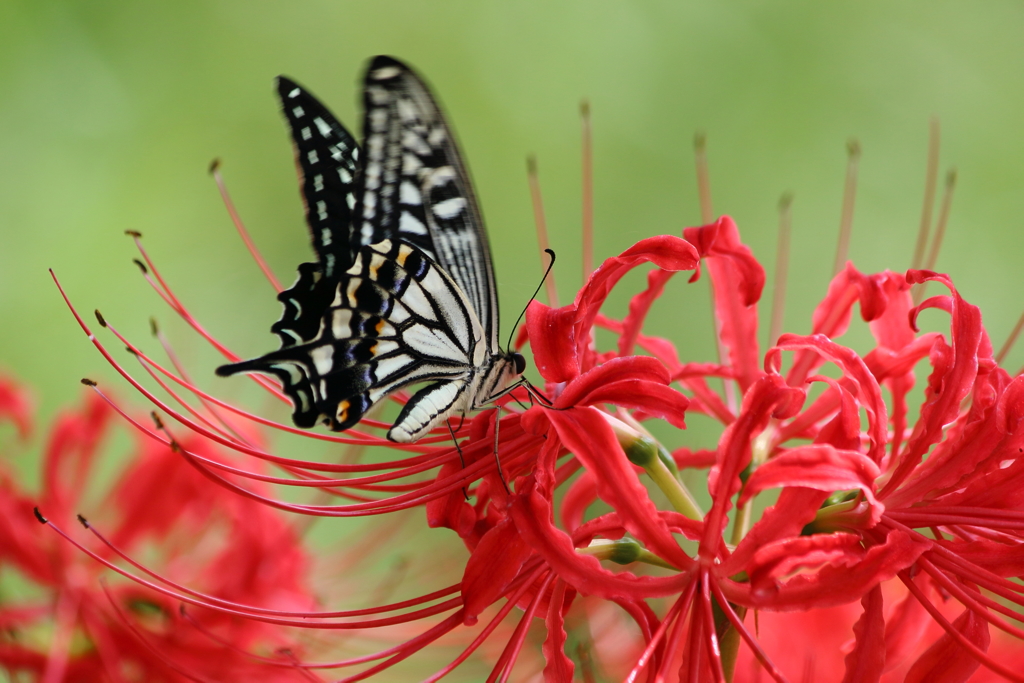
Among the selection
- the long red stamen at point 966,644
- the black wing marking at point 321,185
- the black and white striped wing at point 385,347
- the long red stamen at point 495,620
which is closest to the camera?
the long red stamen at point 966,644

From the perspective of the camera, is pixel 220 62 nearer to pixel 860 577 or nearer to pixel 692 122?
pixel 692 122

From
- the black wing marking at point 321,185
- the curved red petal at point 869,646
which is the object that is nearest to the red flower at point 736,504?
the curved red petal at point 869,646

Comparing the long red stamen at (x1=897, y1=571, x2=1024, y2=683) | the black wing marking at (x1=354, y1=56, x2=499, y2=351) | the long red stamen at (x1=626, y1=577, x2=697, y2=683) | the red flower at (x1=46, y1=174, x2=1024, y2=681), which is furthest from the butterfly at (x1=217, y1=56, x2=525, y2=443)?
the long red stamen at (x1=897, y1=571, x2=1024, y2=683)

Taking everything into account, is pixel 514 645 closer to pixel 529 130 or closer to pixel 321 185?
pixel 321 185

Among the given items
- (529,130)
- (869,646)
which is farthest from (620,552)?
(529,130)

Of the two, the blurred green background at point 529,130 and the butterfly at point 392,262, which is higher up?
the blurred green background at point 529,130

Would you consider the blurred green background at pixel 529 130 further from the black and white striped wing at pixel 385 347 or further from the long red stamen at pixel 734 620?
the long red stamen at pixel 734 620

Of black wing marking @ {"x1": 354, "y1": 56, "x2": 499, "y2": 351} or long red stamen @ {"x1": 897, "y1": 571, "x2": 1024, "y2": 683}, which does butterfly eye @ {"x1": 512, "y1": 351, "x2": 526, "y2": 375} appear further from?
long red stamen @ {"x1": 897, "y1": 571, "x2": 1024, "y2": 683}
